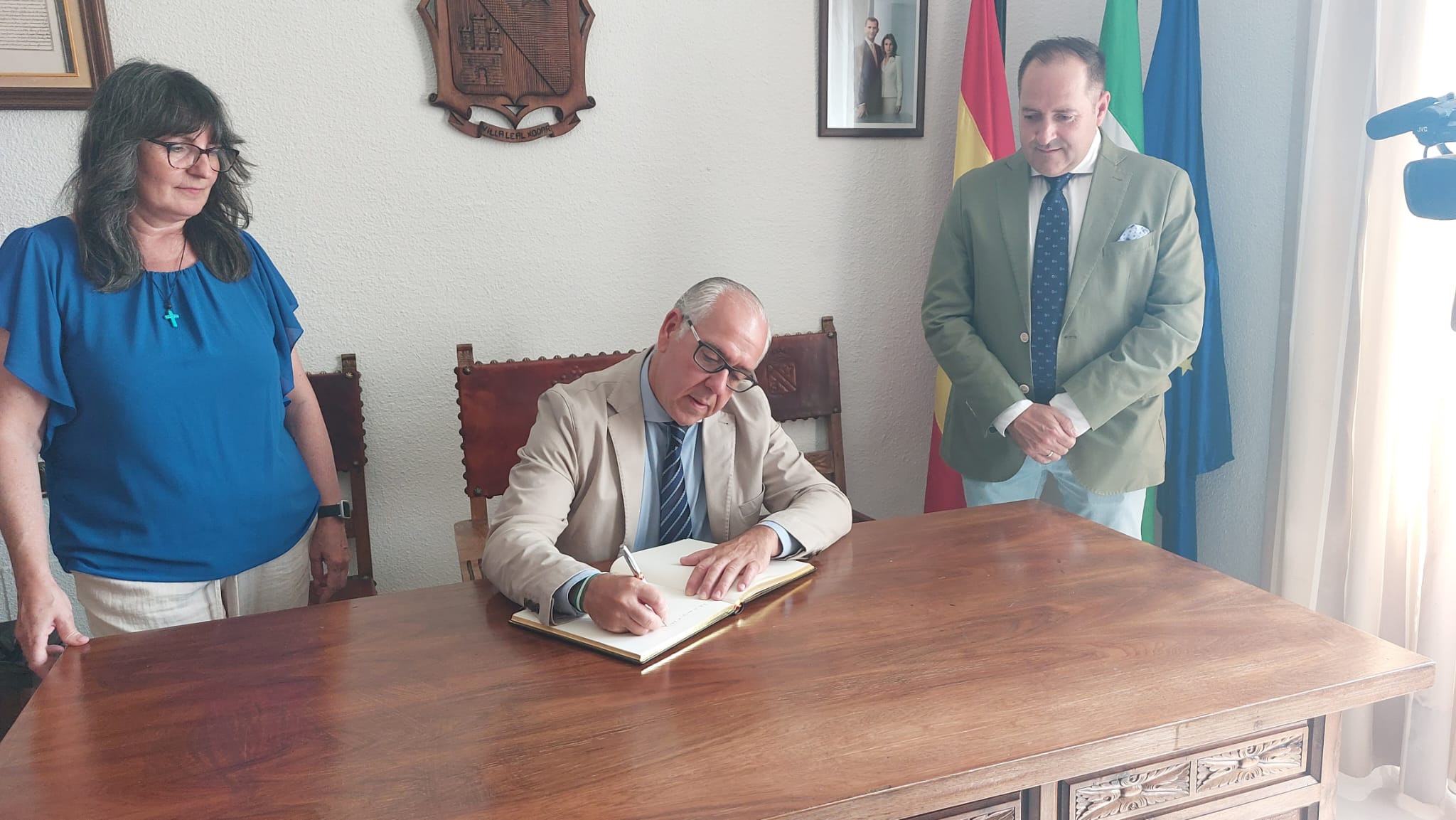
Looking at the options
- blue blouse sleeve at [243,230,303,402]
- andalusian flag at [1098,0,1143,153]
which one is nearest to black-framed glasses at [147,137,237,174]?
blue blouse sleeve at [243,230,303,402]

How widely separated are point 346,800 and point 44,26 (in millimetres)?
2269

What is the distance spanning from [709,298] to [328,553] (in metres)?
1.00

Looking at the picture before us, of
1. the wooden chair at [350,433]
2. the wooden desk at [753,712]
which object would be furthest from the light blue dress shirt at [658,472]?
the wooden chair at [350,433]

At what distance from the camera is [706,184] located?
3129mm

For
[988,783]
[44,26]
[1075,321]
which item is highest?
[44,26]

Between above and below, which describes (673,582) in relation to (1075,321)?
below

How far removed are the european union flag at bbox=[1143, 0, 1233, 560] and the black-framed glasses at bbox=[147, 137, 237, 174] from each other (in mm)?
2530

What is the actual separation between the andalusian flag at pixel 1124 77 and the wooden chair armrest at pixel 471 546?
2197mm

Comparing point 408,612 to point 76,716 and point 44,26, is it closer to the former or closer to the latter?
point 76,716

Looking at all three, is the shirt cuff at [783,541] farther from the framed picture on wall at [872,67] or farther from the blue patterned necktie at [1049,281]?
the framed picture on wall at [872,67]

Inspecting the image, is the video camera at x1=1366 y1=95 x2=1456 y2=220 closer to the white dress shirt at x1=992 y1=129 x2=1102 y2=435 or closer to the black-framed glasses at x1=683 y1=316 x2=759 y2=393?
the white dress shirt at x1=992 y1=129 x2=1102 y2=435

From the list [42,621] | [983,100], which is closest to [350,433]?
[42,621]

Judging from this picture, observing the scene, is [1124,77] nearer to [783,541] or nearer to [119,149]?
[783,541]

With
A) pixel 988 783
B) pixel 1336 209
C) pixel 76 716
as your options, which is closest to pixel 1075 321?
pixel 1336 209
